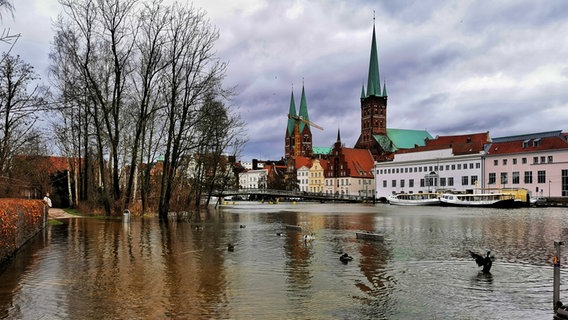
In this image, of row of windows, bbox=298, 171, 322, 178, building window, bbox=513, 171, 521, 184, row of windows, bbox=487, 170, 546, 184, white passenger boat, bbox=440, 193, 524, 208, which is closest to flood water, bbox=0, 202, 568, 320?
white passenger boat, bbox=440, 193, 524, 208

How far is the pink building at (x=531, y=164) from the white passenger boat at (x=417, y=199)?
635 inches

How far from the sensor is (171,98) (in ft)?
136

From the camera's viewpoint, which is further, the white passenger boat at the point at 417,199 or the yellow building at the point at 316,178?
the yellow building at the point at 316,178

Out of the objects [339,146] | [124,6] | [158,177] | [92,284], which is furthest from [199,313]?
[339,146]

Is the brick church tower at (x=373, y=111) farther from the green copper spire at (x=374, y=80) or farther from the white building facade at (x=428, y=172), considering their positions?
the white building facade at (x=428, y=172)

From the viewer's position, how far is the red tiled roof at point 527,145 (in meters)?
106

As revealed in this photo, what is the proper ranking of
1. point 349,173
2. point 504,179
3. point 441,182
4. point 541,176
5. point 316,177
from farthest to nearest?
point 316,177 → point 349,173 → point 441,182 → point 504,179 → point 541,176

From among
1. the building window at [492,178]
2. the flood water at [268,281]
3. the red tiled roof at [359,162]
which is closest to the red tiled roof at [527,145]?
the building window at [492,178]

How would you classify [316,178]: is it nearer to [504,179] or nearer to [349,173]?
[349,173]

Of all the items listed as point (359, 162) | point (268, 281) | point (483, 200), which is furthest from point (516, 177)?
point (268, 281)

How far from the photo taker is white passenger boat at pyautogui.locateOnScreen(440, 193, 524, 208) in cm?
9350

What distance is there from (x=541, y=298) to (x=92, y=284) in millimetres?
11124

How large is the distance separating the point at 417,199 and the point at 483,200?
17.9 meters

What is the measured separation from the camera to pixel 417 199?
115312mm
